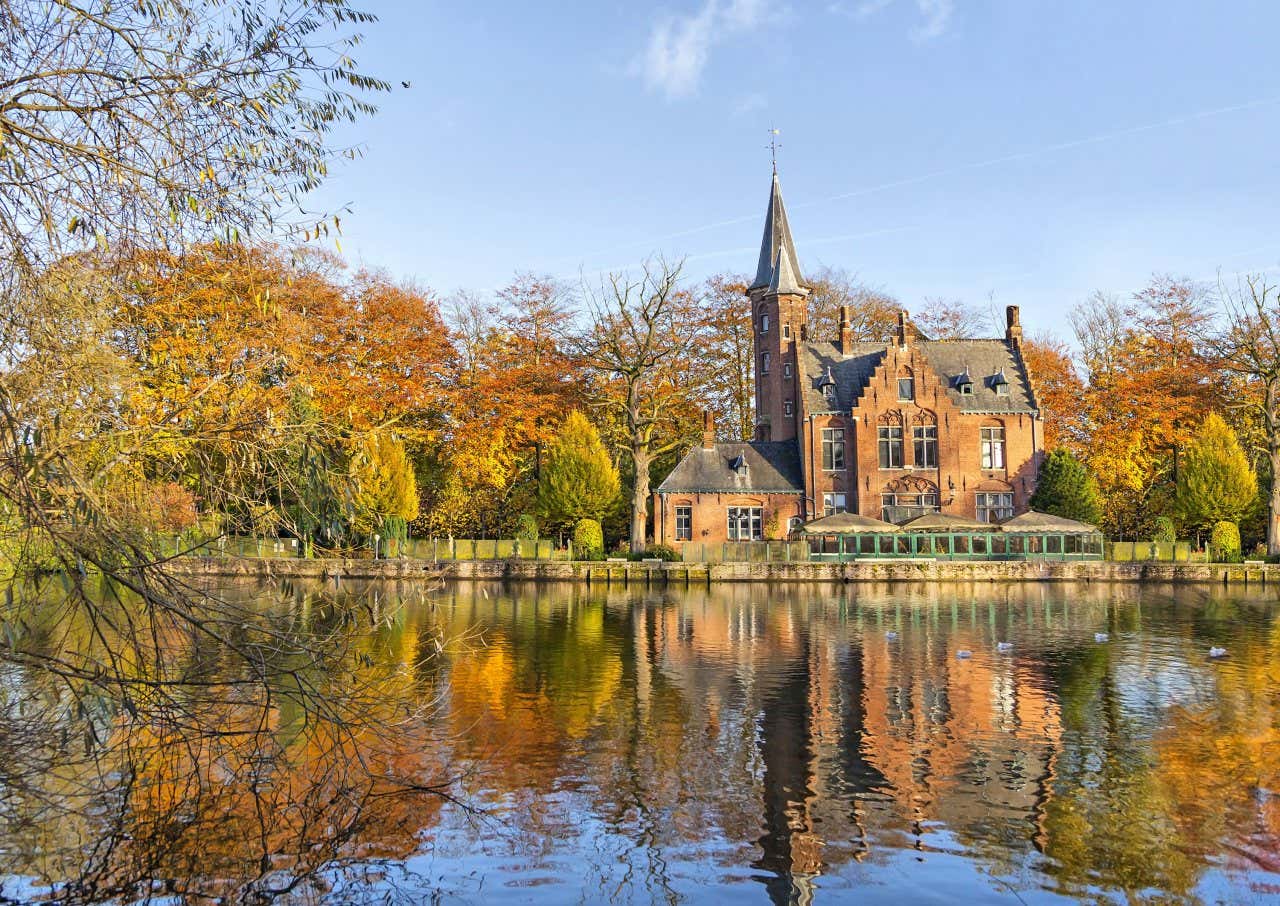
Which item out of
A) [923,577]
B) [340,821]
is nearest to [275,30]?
[340,821]

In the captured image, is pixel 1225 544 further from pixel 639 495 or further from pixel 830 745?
pixel 830 745

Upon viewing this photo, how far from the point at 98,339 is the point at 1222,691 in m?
16.0

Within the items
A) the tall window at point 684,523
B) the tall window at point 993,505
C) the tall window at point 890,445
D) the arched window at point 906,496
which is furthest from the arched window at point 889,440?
the tall window at point 684,523

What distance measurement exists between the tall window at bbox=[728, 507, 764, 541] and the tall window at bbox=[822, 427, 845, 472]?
11.7ft

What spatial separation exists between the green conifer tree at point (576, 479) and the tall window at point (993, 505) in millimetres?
15372

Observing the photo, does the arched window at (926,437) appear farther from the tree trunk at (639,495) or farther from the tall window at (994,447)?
the tree trunk at (639,495)

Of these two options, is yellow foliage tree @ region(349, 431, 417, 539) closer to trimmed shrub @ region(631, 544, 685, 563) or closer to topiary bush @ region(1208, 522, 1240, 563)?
trimmed shrub @ region(631, 544, 685, 563)

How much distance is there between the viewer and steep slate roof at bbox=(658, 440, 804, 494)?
43.1 meters

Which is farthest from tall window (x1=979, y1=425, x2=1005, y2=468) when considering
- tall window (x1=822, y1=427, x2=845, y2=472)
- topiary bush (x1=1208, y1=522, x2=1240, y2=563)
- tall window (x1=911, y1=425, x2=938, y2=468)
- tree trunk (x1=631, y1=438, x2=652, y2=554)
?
tree trunk (x1=631, y1=438, x2=652, y2=554)

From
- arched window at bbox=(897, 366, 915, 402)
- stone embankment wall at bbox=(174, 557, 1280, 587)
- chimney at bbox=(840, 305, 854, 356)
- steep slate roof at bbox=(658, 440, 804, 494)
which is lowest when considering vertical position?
stone embankment wall at bbox=(174, 557, 1280, 587)

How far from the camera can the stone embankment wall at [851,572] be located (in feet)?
120

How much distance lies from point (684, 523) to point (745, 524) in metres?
2.61

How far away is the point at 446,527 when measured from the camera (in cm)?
4706

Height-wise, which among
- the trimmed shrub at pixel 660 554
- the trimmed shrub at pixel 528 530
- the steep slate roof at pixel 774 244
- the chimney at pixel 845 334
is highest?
Result: the steep slate roof at pixel 774 244
